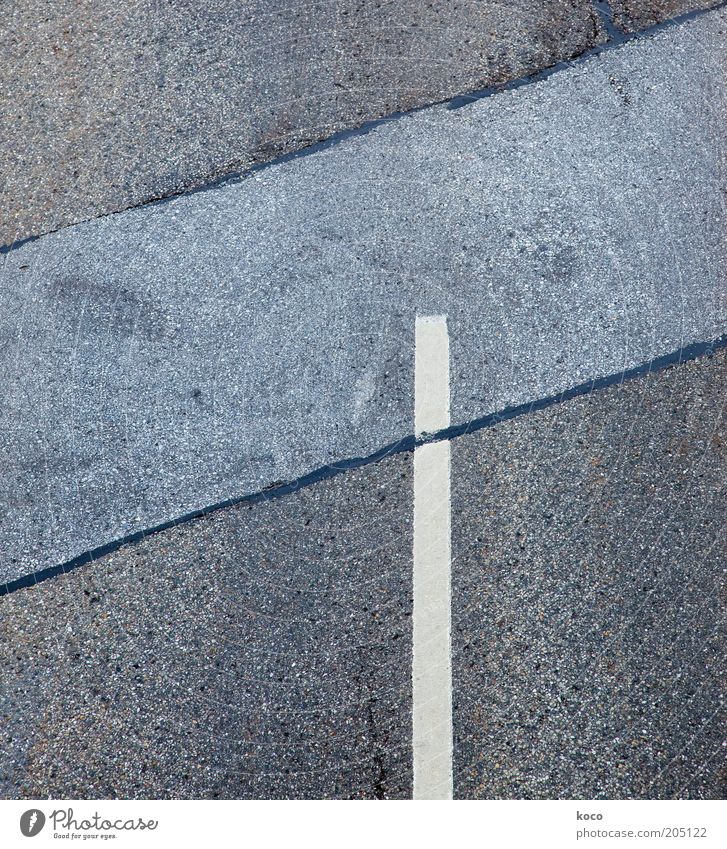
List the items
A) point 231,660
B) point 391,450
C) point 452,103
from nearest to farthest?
point 231,660, point 391,450, point 452,103

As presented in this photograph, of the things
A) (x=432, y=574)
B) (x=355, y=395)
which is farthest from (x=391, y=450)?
(x=432, y=574)

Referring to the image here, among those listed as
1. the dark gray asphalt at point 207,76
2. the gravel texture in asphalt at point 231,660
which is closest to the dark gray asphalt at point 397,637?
the gravel texture in asphalt at point 231,660

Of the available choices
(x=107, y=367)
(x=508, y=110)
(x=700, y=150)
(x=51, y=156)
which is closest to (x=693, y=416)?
(x=700, y=150)

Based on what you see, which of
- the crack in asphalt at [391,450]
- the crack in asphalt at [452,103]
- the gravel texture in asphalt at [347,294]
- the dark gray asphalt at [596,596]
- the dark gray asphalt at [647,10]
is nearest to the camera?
the dark gray asphalt at [596,596]

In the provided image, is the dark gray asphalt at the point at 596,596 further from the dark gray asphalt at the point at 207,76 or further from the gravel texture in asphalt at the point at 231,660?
the dark gray asphalt at the point at 207,76

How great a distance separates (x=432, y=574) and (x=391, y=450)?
54 centimetres

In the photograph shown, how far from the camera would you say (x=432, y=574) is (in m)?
3.39

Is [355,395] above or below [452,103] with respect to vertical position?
below

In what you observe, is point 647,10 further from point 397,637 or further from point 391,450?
point 397,637

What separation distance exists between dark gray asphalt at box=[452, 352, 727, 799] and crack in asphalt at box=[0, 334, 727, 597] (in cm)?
4

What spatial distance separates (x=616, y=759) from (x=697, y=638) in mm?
559

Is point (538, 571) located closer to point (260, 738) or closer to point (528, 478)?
point (528, 478)

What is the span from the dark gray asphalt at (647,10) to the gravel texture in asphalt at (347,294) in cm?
29

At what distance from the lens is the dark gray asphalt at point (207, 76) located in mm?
4109
